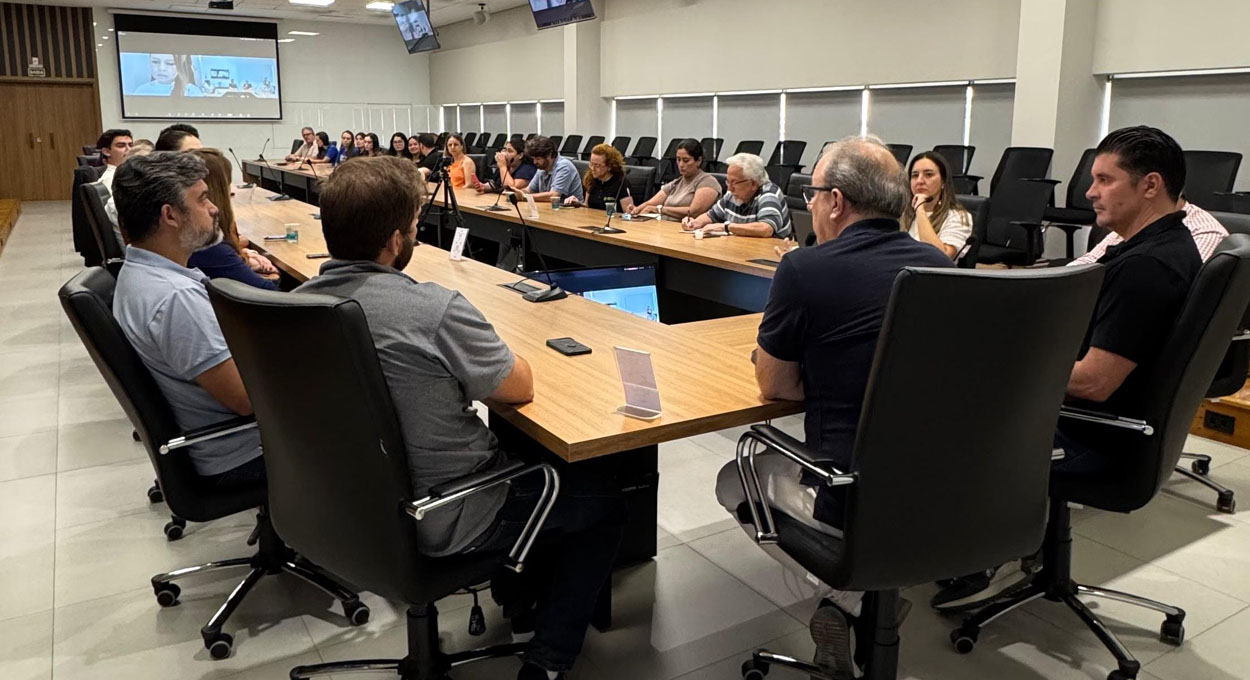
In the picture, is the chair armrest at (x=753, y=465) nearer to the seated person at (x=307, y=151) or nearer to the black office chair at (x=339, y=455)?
the black office chair at (x=339, y=455)

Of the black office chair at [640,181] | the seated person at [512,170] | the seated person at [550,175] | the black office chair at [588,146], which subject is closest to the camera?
the black office chair at [640,181]

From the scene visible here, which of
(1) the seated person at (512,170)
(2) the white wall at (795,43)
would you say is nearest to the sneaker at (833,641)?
(1) the seated person at (512,170)

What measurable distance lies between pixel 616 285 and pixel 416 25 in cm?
990

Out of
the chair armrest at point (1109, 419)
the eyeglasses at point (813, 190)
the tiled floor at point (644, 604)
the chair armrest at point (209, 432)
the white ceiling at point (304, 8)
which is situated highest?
the white ceiling at point (304, 8)

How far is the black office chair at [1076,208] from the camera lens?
574cm

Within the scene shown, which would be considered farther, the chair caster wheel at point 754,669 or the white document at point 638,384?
the chair caster wheel at point 754,669

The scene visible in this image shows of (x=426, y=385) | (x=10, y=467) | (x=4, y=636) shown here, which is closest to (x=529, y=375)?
(x=426, y=385)

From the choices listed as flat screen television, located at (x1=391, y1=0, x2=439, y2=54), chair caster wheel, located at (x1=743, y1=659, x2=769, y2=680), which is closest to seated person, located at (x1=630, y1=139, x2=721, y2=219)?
chair caster wheel, located at (x1=743, y1=659, x2=769, y2=680)

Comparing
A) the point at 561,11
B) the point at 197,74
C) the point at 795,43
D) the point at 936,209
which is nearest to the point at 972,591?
the point at 936,209

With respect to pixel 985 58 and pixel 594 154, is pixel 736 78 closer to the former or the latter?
pixel 985 58

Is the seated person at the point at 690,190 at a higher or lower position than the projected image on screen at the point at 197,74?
lower

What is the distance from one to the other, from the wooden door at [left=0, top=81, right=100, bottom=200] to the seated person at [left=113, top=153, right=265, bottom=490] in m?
15.0

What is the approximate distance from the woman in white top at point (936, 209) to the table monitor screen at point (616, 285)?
1060 mm

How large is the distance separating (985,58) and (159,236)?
262 inches
